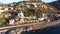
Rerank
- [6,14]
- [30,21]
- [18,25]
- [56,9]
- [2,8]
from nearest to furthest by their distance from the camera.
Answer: [18,25] < [30,21] < [6,14] < [2,8] < [56,9]

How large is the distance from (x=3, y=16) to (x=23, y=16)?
497 cm

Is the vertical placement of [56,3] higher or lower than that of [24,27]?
higher

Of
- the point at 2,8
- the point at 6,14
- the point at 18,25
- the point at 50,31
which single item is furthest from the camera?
the point at 2,8

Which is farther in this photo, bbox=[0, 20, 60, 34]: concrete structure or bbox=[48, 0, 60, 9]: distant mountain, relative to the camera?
bbox=[48, 0, 60, 9]: distant mountain

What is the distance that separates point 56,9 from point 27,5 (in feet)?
32.3

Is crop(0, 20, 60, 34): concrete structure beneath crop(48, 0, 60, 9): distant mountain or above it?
beneath

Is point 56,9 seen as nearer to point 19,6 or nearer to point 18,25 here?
point 19,6

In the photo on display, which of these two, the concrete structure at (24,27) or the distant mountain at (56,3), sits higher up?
the distant mountain at (56,3)

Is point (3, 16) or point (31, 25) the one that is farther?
point (3, 16)

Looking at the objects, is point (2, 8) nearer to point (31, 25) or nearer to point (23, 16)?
point (23, 16)

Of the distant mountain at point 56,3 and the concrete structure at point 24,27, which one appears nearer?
the concrete structure at point 24,27

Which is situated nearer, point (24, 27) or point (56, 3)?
point (24, 27)

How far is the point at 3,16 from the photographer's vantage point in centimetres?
6094

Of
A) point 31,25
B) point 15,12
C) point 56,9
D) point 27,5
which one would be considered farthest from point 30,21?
point 56,9
